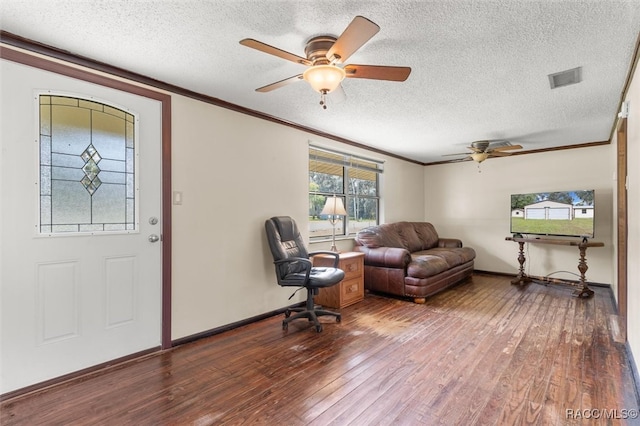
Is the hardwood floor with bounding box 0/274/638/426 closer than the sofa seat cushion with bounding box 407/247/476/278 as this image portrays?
Yes

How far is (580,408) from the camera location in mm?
1823

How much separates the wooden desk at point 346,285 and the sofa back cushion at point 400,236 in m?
0.52

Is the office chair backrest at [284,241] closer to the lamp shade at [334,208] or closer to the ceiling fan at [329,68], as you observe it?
the lamp shade at [334,208]

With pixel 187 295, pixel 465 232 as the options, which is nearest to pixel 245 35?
pixel 187 295

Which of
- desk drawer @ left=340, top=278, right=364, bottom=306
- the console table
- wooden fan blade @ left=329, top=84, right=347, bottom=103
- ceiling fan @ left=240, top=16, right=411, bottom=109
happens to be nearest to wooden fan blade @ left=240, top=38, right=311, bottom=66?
ceiling fan @ left=240, top=16, right=411, bottom=109

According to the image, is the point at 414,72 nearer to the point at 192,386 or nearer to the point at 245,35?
the point at 245,35

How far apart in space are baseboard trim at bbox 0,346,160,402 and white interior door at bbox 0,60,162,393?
0.12 feet

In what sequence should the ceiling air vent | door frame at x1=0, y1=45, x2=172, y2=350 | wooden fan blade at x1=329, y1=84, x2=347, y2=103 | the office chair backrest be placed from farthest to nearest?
1. the office chair backrest
2. door frame at x1=0, y1=45, x2=172, y2=350
3. the ceiling air vent
4. wooden fan blade at x1=329, y1=84, x2=347, y2=103

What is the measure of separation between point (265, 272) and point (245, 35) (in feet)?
7.74

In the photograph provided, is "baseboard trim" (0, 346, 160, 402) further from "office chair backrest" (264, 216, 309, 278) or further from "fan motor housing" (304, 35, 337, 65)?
"fan motor housing" (304, 35, 337, 65)

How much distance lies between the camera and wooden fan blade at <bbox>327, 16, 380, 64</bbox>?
1482 millimetres

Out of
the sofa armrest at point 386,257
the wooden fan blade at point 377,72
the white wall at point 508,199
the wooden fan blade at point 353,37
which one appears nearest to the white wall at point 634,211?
the wooden fan blade at point 377,72

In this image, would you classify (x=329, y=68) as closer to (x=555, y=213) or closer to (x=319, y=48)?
(x=319, y=48)

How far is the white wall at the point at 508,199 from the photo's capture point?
4.73 m
